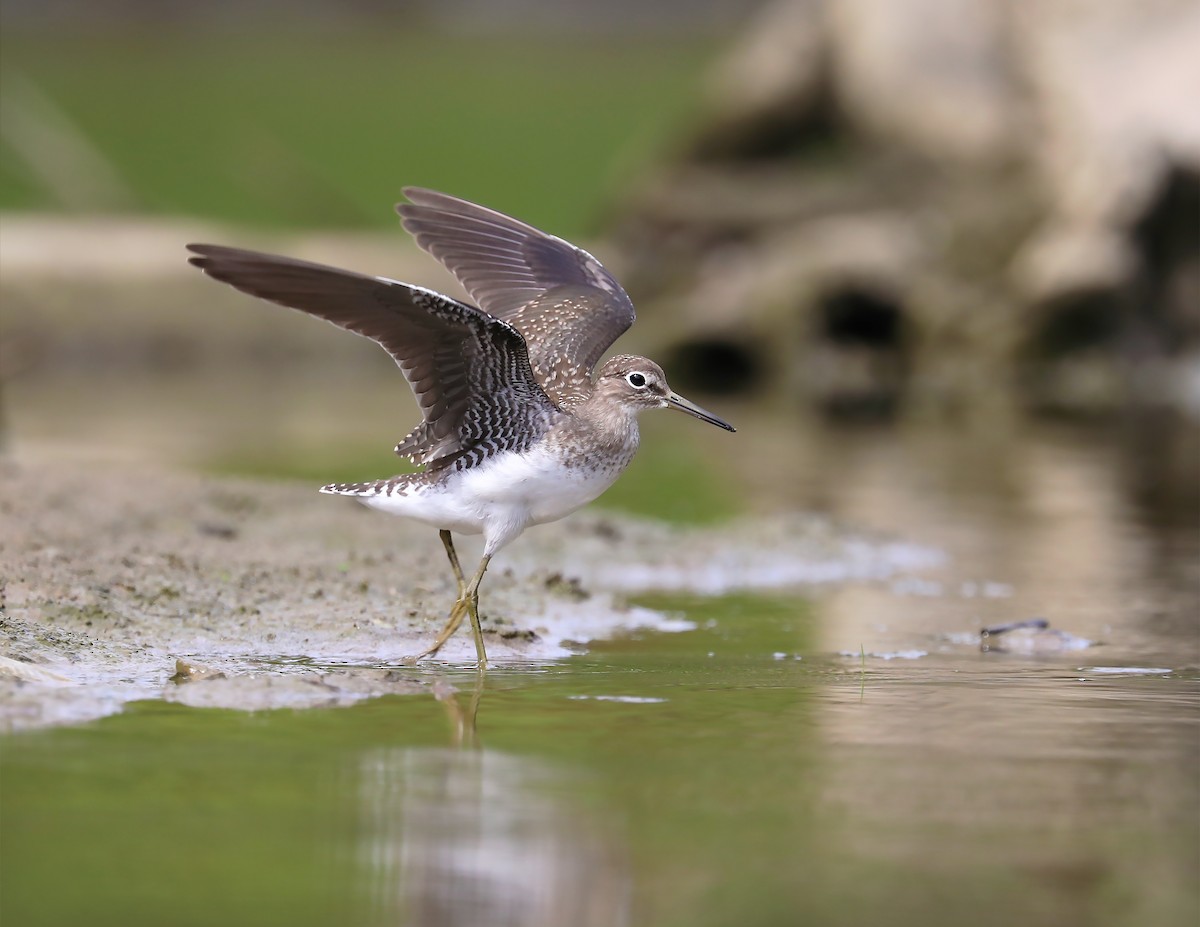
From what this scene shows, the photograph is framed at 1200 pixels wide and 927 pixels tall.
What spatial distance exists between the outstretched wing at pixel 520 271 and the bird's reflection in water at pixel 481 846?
2922mm

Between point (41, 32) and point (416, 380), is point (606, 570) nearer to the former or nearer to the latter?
point (416, 380)

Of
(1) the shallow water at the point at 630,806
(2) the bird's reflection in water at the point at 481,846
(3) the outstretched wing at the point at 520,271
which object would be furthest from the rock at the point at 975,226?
(2) the bird's reflection in water at the point at 481,846

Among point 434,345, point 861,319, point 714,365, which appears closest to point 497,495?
point 434,345

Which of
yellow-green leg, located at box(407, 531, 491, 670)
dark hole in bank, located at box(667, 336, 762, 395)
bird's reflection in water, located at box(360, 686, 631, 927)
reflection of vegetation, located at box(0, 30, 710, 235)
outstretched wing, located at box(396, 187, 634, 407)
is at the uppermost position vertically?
reflection of vegetation, located at box(0, 30, 710, 235)

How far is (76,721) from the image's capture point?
5.47 metres

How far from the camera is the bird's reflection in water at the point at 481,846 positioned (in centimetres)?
399

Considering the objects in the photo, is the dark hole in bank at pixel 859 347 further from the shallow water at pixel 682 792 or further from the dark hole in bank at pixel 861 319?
the shallow water at pixel 682 792

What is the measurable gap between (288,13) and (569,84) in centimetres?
1454

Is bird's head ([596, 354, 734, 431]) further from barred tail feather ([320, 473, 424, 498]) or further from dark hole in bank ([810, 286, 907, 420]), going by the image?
dark hole in bank ([810, 286, 907, 420])

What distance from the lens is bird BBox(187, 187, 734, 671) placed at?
6203 millimetres

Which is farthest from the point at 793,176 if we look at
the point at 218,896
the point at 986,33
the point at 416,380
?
the point at 218,896

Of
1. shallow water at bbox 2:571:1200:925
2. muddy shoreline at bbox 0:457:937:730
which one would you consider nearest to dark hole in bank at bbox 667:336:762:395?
muddy shoreline at bbox 0:457:937:730

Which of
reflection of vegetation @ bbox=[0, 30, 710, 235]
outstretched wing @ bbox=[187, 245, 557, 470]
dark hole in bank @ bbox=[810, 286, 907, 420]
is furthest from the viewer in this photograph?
reflection of vegetation @ bbox=[0, 30, 710, 235]

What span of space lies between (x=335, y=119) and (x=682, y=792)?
27730 mm
